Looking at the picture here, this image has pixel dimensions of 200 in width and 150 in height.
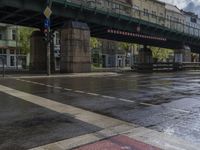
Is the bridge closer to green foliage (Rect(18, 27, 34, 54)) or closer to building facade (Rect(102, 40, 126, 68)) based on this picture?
green foliage (Rect(18, 27, 34, 54))

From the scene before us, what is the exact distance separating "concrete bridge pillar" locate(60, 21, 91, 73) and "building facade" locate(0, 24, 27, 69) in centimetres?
2821

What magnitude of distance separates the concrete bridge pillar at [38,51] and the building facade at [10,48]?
66.7 feet

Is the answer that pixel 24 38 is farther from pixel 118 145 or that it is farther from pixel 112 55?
pixel 118 145

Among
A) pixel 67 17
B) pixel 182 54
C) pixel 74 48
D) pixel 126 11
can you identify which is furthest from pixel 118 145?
pixel 182 54

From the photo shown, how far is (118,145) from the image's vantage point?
5.48 meters

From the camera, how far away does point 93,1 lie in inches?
1398

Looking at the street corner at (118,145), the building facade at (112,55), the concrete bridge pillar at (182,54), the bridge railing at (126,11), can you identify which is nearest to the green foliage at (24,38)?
the bridge railing at (126,11)

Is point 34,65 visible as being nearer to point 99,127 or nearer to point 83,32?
point 83,32

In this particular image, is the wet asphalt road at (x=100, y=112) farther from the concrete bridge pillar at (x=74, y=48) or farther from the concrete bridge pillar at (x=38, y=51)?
the concrete bridge pillar at (x=38, y=51)

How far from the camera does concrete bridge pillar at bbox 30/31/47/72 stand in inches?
1554

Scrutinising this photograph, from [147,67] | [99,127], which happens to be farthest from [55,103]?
[147,67]

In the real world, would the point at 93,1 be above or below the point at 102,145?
above

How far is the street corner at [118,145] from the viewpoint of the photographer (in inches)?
209

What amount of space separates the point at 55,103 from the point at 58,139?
4.32 meters
